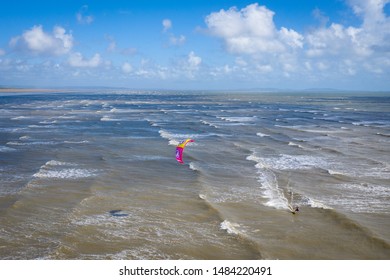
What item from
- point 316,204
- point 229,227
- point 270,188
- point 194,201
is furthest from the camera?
point 270,188

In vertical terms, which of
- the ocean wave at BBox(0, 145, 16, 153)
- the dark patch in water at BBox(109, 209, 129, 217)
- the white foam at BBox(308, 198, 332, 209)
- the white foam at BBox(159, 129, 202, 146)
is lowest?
the dark patch in water at BBox(109, 209, 129, 217)

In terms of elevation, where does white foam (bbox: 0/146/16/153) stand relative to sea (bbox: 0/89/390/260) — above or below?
above

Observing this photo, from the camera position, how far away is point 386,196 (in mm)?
18234

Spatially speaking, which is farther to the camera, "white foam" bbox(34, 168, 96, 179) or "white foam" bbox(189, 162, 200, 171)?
"white foam" bbox(189, 162, 200, 171)

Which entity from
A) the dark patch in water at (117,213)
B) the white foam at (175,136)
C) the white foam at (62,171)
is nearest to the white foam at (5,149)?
the white foam at (62,171)

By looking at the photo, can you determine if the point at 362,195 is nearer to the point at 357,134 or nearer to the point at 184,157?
the point at 184,157

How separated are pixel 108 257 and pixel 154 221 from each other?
11.0 ft

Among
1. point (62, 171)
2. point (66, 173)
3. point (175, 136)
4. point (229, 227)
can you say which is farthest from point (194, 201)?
point (175, 136)

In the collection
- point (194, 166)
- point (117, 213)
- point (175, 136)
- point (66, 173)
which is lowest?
point (117, 213)

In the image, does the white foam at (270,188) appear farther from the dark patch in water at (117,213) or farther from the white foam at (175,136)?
the white foam at (175,136)

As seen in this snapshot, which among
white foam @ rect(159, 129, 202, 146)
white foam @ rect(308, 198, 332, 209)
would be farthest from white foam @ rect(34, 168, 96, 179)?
white foam @ rect(159, 129, 202, 146)

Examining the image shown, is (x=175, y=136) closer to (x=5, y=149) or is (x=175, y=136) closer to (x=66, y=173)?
(x=5, y=149)

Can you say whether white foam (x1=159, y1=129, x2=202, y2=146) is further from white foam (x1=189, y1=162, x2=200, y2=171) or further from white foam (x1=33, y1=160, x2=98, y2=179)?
white foam (x1=33, y1=160, x2=98, y2=179)

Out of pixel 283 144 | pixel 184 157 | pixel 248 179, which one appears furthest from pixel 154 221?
pixel 283 144
